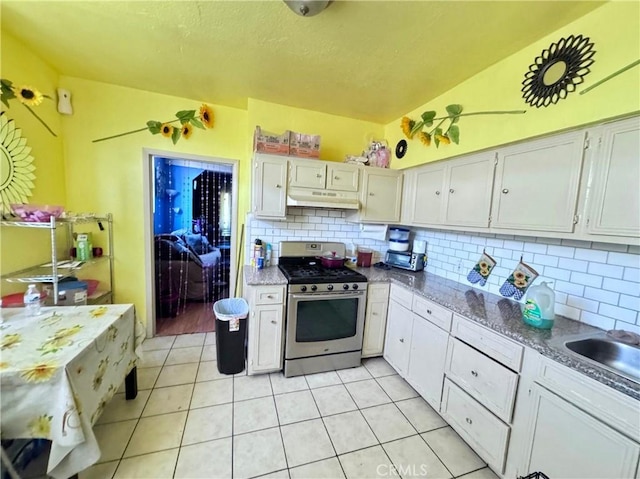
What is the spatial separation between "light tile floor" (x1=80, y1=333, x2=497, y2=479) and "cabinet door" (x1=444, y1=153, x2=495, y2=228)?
5.20ft

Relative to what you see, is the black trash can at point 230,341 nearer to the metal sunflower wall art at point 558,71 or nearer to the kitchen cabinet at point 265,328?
the kitchen cabinet at point 265,328

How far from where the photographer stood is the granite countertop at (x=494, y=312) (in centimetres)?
109

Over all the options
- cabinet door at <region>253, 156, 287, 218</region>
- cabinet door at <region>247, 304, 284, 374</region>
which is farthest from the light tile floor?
cabinet door at <region>253, 156, 287, 218</region>

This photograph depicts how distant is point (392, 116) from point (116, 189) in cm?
305

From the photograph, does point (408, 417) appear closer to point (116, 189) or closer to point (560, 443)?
point (560, 443)

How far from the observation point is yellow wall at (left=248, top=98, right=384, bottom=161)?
259cm

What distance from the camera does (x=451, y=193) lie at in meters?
2.20

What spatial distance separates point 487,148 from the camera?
1869 mm

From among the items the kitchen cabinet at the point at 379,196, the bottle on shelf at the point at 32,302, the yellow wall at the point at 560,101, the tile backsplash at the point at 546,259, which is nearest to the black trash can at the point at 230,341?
the tile backsplash at the point at 546,259

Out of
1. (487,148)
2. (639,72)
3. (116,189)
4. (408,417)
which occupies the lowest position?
(408,417)

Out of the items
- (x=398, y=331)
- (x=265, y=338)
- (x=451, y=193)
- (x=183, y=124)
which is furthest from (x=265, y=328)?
(x=183, y=124)

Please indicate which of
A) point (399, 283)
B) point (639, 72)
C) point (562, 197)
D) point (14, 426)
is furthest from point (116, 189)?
point (639, 72)

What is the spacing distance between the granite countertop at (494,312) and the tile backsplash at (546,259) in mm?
121

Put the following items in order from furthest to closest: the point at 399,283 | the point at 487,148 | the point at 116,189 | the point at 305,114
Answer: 1. the point at 305,114
2. the point at 116,189
3. the point at 399,283
4. the point at 487,148
